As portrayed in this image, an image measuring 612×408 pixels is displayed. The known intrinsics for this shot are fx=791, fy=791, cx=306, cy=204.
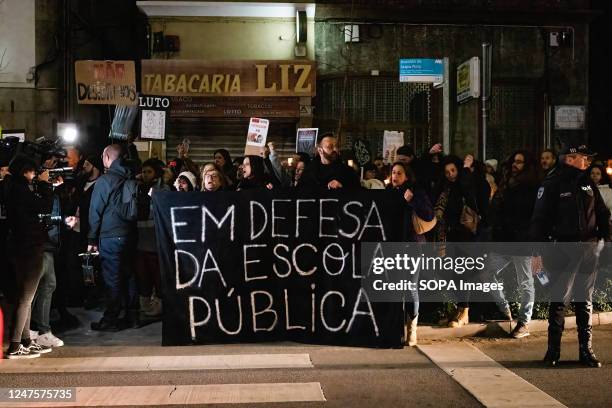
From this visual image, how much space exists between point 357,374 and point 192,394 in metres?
1.46

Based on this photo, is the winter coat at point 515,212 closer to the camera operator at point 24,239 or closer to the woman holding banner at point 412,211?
the woman holding banner at point 412,211

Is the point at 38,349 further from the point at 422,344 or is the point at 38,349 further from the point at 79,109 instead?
the point at 79,109

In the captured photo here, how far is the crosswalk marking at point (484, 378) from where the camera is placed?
589 centimetres

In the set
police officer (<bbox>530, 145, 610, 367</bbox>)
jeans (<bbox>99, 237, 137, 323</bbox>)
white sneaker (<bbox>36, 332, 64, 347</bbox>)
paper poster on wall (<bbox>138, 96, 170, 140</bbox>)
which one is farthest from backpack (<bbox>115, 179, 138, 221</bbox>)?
police officer (<bbox>530, 145, 610, 367</bbox>)

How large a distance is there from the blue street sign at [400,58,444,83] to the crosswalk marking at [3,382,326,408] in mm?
9102

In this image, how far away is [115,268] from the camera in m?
8.86

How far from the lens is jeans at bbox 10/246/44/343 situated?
7.46 m

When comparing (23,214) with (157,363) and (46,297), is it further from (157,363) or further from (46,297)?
(157,363)

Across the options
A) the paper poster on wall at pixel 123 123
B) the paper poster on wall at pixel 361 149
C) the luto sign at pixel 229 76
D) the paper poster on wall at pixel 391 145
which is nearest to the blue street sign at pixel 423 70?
the paper poster on wall at pixel 391 145

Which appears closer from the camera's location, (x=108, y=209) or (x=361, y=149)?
(x=108, y=209)

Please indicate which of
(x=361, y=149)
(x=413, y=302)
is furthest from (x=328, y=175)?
(x=361, y=149)

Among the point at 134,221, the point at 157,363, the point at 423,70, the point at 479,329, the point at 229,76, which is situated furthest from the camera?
the point at 229,76

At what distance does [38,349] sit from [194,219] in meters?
1.96

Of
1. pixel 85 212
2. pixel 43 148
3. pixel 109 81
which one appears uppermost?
pixel 109 81
